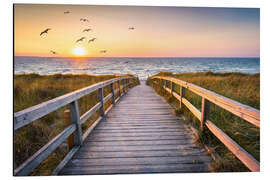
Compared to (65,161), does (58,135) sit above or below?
above

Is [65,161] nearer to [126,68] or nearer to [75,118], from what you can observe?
[75,118]

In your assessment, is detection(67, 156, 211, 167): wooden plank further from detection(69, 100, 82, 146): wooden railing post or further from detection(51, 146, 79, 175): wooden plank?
detection(69, 100, 82, 146): wooden railing post

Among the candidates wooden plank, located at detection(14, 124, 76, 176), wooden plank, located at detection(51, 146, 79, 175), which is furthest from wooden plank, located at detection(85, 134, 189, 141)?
wooden plank, located at detection(14, 124, 76, 176)

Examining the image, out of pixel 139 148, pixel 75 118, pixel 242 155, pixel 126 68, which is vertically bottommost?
pixel 139 148

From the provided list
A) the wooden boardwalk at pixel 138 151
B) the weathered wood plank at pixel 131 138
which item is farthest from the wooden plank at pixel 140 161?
the weathered wood plank at pixel 131 138

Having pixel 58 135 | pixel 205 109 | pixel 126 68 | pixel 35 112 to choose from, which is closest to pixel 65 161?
pixel 58 135

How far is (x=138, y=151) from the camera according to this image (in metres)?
2.31

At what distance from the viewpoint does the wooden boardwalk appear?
200 centimetres

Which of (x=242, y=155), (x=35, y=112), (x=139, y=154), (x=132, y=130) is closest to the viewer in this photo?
(x=35, y=112)

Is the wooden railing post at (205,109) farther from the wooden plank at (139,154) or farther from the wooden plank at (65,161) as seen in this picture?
the wooden plank at (65,161)

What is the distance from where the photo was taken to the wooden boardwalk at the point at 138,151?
2.00m

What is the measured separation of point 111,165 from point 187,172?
0.98 m

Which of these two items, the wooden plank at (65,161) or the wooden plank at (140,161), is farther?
the wooden plank at (140,161)
